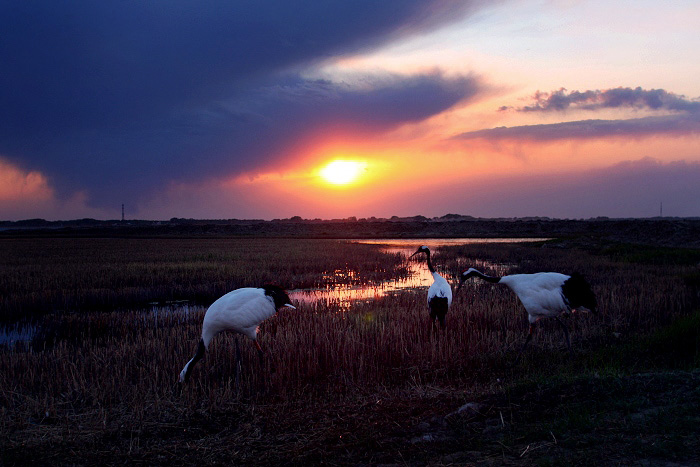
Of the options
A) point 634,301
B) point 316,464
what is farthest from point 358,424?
point 634,301

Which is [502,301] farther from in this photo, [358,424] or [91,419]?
[91,419]

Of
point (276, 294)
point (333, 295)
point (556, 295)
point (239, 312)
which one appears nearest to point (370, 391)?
point (239, 312)

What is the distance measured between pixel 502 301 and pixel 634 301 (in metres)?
3.06

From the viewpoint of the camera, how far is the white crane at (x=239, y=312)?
7.44m

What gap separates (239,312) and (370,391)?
8.41ft

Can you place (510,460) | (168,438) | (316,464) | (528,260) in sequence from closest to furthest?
(510,460)
(316,464)
(168,438)
(528,260)

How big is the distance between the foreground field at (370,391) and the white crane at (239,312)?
559 mm

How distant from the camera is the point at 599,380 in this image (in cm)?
539

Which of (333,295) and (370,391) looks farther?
(333,295)

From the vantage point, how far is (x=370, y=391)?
6.28 meters

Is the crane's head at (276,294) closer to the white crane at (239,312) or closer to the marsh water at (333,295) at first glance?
the white crane at (239,312)

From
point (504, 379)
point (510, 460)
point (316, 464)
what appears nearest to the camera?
point (510, 460)

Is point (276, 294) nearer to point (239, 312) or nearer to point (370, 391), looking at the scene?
point (239, 312)

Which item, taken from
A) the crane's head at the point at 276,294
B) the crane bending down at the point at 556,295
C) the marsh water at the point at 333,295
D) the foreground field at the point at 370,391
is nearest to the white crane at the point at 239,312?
the crane's head at the point at 276,294
